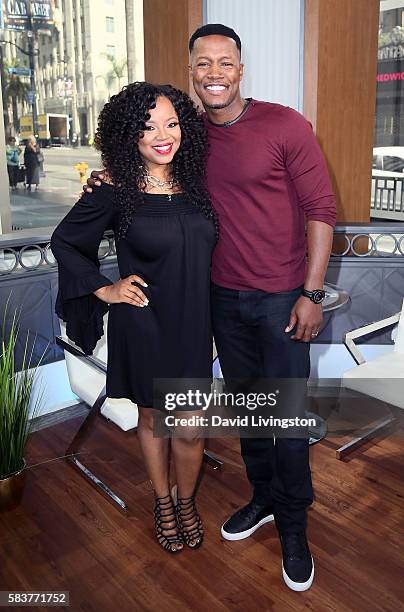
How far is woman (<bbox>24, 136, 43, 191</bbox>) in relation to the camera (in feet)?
42.4

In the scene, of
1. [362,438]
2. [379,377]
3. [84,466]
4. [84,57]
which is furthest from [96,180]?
[84,57]

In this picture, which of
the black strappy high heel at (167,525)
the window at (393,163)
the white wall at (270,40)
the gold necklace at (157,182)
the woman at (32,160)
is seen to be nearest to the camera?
A: the gold necklace at (157,182)

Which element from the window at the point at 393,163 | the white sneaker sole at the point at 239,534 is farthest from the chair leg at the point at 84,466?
the window at the point at 393,163

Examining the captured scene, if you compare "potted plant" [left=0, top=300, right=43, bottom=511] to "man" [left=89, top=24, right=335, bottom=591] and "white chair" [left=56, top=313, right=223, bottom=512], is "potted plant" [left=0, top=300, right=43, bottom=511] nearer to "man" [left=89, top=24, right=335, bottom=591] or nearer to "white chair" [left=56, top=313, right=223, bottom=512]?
"white chair" [left=56, top=313, right=223, bottom=512]

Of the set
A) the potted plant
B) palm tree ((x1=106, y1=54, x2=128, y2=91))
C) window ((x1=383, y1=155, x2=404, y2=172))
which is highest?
palm tree ((x1=106, y1=54, x2=128, y2=91))

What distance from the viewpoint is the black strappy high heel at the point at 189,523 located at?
2.21 metres

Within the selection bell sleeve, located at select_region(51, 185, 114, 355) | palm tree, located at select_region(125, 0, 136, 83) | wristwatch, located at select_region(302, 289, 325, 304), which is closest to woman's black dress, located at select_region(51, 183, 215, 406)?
bell sleeve, located at select_region(51, 185, 114, 355)

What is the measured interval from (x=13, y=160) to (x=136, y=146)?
11.7m

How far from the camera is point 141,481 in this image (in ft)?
8.87

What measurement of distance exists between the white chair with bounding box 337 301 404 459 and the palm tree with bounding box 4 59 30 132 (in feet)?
38.5

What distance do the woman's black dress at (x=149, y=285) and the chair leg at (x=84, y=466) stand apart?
66 cm

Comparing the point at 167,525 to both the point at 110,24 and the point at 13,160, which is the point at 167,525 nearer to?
the point at 13,160

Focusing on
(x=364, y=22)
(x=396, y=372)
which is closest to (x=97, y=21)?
(x=364, y=22)

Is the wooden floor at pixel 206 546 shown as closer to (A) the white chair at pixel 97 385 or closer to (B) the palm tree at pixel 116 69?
(A) the white chair at pixel 97 385
